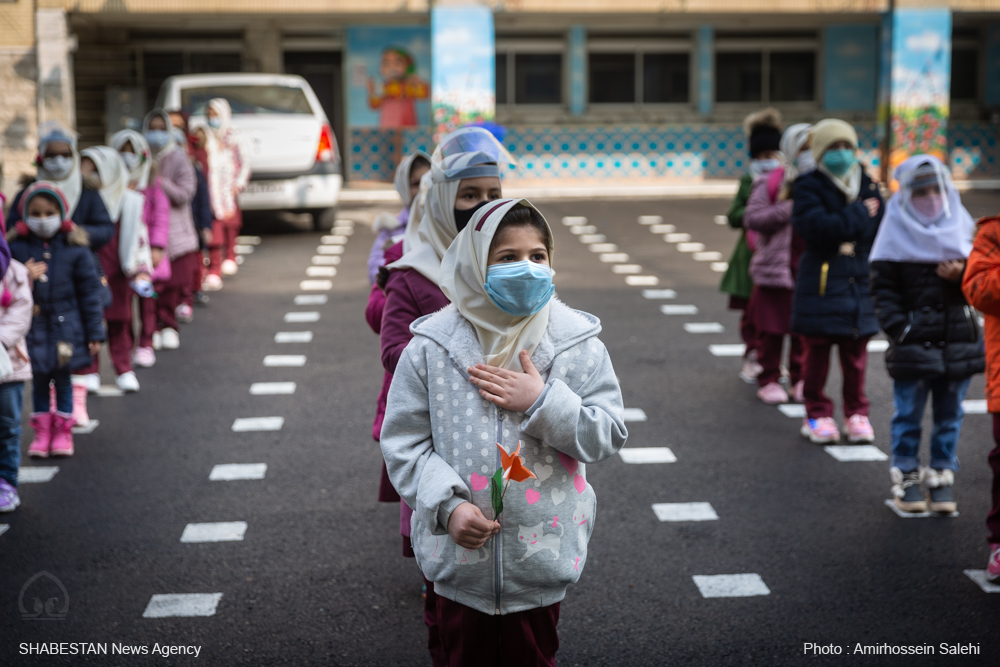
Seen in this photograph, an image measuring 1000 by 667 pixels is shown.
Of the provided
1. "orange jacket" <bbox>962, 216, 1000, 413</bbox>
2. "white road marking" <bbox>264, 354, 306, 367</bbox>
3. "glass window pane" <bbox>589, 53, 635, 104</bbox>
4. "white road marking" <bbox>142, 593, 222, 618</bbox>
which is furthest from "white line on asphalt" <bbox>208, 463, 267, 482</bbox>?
"glass window pane" <bbox>589, 53, 635, 104</bbox>

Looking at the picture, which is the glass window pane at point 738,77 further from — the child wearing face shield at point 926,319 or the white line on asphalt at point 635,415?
the child wearing face shield at point 926,319

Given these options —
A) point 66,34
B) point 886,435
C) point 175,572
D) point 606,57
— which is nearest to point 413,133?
point 606,57

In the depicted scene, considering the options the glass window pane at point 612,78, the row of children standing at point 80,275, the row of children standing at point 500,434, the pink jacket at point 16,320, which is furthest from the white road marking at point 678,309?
the glass window pane at point 612,78

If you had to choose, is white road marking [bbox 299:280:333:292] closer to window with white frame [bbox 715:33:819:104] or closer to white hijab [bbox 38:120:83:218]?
white hijab [bbox 38:120:83:218]

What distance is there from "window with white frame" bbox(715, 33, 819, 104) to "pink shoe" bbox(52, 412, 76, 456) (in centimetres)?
2007

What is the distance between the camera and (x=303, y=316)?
423 inches

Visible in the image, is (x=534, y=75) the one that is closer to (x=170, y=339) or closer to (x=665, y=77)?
(x=665, y=77)

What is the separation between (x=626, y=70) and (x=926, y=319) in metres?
19.6

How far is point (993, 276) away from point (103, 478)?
472cm

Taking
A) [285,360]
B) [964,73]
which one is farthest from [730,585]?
[964,73]

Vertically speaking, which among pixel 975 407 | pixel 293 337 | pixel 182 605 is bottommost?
pixel 182 605

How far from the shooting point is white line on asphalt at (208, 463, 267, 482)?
623cm

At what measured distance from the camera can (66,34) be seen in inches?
825

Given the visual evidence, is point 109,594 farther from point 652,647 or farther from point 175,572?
point 652,647
